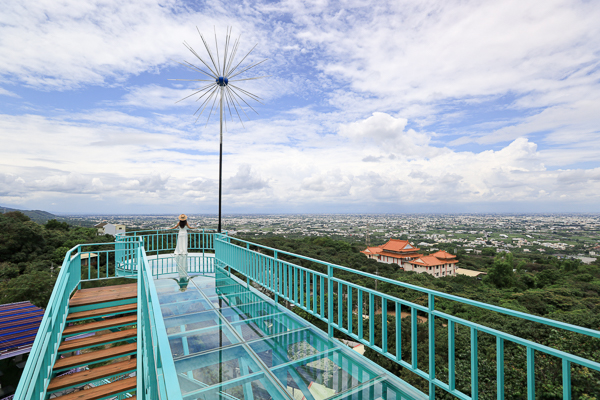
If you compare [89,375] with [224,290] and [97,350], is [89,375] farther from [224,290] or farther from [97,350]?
[224,290]

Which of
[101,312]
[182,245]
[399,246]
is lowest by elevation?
[399,246]

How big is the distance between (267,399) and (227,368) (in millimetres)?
755

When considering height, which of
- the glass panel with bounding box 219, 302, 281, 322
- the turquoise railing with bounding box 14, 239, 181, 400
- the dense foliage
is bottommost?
the dense foliage

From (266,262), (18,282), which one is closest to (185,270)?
(266,262)

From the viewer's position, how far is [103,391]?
4.21 m

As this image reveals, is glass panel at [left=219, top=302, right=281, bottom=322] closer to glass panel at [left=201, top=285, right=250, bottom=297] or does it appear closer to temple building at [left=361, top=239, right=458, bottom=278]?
glass panel at [left=201, top=285, right=250, bottom=297]

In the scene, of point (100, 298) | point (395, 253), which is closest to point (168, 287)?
point (100, 298)

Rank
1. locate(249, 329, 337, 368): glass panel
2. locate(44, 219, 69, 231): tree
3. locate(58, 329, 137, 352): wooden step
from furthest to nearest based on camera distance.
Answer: locate(44, 219, 69, 231): tree
locate(58, 329, 137, 352): wooden step
locate(249, 329, 337, 368): glass panel

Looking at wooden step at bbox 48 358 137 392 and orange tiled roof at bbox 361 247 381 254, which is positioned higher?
wooden step at bbox 48 358 137 392

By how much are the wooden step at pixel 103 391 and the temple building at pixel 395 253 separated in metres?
67.3

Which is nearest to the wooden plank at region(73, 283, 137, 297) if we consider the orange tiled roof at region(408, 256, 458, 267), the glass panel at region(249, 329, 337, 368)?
the glass panel at region(249, 329, 337, 368)

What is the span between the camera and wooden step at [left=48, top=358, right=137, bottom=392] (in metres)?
4.12

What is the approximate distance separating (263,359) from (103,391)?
8.59ft

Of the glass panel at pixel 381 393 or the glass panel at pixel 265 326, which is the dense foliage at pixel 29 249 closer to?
the glass panel at pixel 265 326
